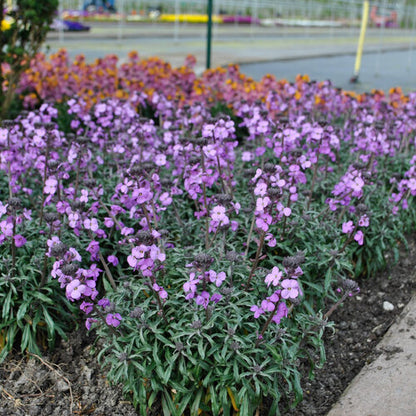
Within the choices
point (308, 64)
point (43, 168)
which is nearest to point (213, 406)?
point (43, 168)

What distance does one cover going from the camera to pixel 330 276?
9.23 feet

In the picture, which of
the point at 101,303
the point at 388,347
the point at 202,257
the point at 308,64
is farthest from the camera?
the point at 308,64

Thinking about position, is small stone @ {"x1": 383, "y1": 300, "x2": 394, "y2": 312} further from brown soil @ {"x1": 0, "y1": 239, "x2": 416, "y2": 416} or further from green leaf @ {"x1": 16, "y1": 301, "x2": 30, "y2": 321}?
green leaf @ {"x1": 16, "y1": 301, "x2": 30, "y2": 321}

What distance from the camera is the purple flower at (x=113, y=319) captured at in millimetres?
2242

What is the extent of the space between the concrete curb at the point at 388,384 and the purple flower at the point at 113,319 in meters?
0.97

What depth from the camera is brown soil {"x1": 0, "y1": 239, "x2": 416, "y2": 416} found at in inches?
97.9

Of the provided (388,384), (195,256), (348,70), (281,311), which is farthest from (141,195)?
(348,70)

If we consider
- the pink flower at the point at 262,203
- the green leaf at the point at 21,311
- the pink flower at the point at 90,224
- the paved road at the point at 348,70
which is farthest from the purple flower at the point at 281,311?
the paved road at the point at 348,70

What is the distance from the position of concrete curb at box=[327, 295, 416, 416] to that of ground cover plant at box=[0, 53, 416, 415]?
9.2 inches

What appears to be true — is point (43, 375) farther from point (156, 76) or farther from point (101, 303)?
point (156, 76)

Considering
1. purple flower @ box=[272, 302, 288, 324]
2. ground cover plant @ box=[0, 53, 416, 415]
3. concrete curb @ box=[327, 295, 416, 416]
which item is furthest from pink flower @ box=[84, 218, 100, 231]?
concrete curb @ box=[327, 295, 416, 416]

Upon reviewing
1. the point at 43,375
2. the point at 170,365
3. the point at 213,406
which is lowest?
the point at 43,375

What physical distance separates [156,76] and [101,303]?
160 inches

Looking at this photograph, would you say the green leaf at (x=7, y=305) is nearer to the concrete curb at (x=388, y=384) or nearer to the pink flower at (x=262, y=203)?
the pink flower at (x=262, y=203)
